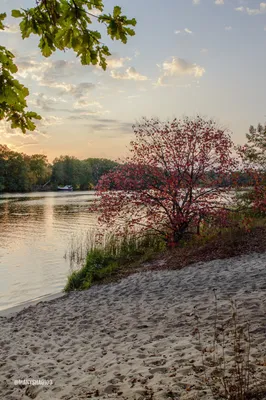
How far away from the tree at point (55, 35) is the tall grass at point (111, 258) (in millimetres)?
8542

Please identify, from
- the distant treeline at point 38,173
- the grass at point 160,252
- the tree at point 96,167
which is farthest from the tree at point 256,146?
the tree at point 96,167

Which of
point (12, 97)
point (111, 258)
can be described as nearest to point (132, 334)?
point (12, 97)

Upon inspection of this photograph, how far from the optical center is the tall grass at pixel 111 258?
1249 cm

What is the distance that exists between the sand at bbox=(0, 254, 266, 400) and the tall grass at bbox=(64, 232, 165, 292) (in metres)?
1.29

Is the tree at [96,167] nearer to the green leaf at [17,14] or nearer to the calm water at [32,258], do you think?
the calm water at [32,258]

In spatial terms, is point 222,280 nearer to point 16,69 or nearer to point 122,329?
point 122,329

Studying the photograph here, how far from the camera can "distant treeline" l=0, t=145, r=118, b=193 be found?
122 m

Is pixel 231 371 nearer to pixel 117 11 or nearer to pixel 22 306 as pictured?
pixel 117 11

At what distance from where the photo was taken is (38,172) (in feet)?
454

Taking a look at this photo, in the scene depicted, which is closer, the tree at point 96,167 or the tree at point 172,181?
the tree at point 172,181

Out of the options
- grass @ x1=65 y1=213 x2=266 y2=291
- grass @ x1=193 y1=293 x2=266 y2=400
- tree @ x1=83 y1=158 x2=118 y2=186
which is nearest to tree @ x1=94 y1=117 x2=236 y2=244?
grass @ x1=65 y1=213 x2=266 y2=291

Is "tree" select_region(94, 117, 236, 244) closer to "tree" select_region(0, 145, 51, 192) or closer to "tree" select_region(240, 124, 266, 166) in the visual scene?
"tree" select_region(240, 124, 266, 166)

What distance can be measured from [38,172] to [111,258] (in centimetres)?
12979

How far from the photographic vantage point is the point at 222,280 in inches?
360
